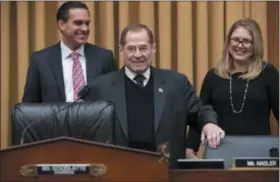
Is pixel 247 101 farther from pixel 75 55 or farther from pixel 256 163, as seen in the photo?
pixel 256 163

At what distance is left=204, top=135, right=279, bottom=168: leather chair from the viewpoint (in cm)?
228

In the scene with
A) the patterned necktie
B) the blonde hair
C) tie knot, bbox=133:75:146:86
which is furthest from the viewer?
the patterned necktie

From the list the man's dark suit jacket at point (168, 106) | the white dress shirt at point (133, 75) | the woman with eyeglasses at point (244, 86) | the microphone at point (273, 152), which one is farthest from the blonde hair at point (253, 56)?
Answer: the microphone at point (273, 152)

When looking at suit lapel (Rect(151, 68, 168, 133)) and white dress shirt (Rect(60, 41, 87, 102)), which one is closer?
suit lapel (Rect(151, 68, 168, 133))

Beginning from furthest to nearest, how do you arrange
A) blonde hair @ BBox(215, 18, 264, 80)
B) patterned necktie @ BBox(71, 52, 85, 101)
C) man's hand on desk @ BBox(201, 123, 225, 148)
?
patterned necktie @ BBox(71, 52, 85, 101) → blonde hair @ BBox(215, 18, 264, 80) → man's hand on desk @ BBox(201, 123, 225, 148)

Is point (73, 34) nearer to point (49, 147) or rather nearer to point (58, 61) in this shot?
point (58, 61)

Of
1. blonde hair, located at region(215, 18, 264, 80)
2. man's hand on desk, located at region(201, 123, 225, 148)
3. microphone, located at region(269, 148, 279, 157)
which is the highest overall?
blonde hair, located at region(215, 18, 264, 80)

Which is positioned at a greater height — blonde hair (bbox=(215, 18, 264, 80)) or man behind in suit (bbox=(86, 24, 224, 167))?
blonde hair (bbox=(215, 18, 264, 80))

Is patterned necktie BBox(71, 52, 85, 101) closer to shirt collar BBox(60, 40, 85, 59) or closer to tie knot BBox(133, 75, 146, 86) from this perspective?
shirt collar BBox(60, 40, 85, 59)

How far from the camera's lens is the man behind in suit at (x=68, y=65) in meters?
3.10

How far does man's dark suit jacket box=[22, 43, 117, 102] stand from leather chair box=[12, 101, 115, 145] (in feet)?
2.18

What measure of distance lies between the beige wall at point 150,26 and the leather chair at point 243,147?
5.75ft

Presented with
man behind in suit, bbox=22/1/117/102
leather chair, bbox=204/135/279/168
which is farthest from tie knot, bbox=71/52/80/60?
leather chair, bbox=204/135/279/168

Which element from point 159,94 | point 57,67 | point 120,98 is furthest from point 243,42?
point 57,67
